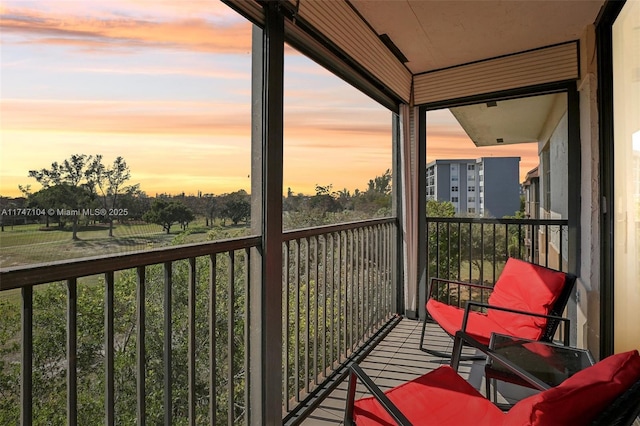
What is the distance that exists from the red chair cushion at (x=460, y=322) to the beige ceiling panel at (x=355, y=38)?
200cm

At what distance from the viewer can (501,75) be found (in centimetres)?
376

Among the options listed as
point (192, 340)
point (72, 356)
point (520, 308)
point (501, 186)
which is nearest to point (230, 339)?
point (192, 340)

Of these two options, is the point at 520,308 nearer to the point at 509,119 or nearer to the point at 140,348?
the point at 509,119

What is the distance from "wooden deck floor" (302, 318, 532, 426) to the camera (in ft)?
8.04

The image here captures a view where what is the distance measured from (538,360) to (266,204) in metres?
1.56

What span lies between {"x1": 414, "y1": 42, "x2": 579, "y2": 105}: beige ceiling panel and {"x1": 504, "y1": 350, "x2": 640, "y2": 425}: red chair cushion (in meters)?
3.13

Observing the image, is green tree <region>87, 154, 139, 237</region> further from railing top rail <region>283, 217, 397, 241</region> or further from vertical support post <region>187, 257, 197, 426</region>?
railing top rail <region>283, 217, 397, 241</region>

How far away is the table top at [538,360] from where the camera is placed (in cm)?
172

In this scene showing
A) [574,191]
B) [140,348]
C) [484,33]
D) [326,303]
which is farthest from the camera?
[574,191]

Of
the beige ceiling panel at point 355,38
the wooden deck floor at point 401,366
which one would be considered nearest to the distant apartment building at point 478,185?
the beige ceiling panel at point 355,38

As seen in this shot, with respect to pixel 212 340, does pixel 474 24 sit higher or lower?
higher

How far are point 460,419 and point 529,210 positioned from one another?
2908 millimetres

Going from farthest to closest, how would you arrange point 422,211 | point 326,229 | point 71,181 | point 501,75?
point 422,211 → point 501,75 → point 326,229 → point 71,181

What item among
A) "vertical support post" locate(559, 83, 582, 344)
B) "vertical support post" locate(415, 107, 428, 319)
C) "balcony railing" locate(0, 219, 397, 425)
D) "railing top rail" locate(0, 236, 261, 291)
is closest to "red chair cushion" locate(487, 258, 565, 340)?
"vertical support post" locate(559, 83, 582, 344)
